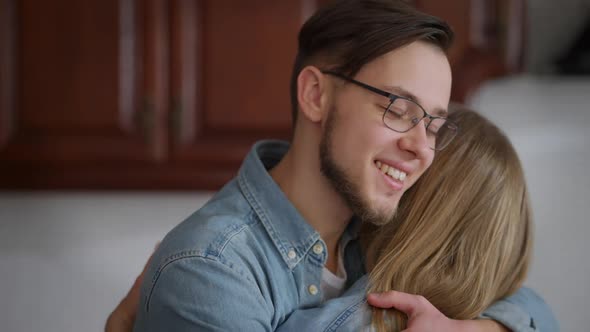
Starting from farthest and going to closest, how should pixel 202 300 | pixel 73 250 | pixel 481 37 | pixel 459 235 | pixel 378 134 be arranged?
pixel 73 250
pixel 481 37
pixel 459 235
pixel 378 134
pixel 202 300

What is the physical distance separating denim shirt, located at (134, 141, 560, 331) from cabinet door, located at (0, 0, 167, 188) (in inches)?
25.5

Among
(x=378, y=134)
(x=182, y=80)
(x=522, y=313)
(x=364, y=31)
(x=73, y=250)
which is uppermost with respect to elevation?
(x=364, y=31)

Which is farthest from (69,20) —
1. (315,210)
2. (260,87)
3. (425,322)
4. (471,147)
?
(425,322)

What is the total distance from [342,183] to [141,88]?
867mm

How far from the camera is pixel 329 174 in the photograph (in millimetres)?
1123

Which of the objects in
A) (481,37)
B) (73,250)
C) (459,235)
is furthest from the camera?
(73,250)

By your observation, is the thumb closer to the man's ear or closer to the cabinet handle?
the man's ear

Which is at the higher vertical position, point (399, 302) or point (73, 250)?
point (399, 302)

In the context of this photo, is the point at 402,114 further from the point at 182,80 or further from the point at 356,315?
the point at 182,80

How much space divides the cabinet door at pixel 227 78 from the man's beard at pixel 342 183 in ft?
2.06

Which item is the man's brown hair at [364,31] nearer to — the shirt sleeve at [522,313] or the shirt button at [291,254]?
the shirt button at [291,254]

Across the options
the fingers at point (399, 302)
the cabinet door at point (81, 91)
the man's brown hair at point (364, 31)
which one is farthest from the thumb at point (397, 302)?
the cabinet door at point (81, 91)

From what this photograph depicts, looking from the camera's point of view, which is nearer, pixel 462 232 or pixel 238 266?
pixel 238 266

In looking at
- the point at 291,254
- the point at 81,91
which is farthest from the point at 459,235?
the point at 81,91
